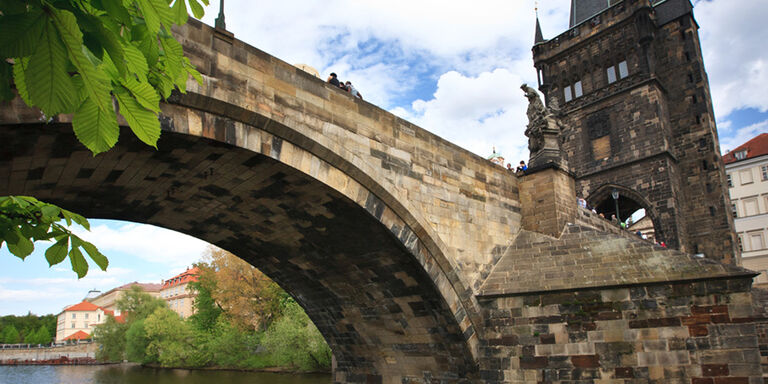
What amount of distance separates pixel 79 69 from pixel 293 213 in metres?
8.00

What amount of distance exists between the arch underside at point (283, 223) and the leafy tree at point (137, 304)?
43.9 metres

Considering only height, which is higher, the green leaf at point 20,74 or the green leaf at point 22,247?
the green leaf at point 20,74

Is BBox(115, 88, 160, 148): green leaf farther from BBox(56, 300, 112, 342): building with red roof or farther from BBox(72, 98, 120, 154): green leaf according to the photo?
BBox(56, 300, 112, 342): building with red roof

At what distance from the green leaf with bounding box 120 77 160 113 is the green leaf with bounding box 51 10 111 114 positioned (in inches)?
9.2

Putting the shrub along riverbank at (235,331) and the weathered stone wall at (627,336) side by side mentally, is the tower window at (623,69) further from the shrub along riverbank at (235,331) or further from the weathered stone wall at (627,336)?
the weathered stone wall at (627,336)

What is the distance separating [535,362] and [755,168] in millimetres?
33813

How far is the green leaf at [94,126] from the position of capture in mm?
1628

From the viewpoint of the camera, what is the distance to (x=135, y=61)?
1.83 m

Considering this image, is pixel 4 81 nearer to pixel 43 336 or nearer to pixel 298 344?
pixel 298 344

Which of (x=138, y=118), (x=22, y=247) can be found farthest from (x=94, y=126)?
(x=22, y=247)

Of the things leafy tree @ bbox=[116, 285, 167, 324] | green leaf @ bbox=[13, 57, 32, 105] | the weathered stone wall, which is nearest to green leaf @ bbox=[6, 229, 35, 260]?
green leaf @ bbox=[13, 57, 32, 105]

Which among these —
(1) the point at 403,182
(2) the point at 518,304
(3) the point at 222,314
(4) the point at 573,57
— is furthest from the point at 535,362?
(3) the point at 222,314

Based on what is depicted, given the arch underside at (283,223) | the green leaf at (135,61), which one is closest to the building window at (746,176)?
the arch underside at (283,223)

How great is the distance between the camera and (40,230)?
2.14 meters
